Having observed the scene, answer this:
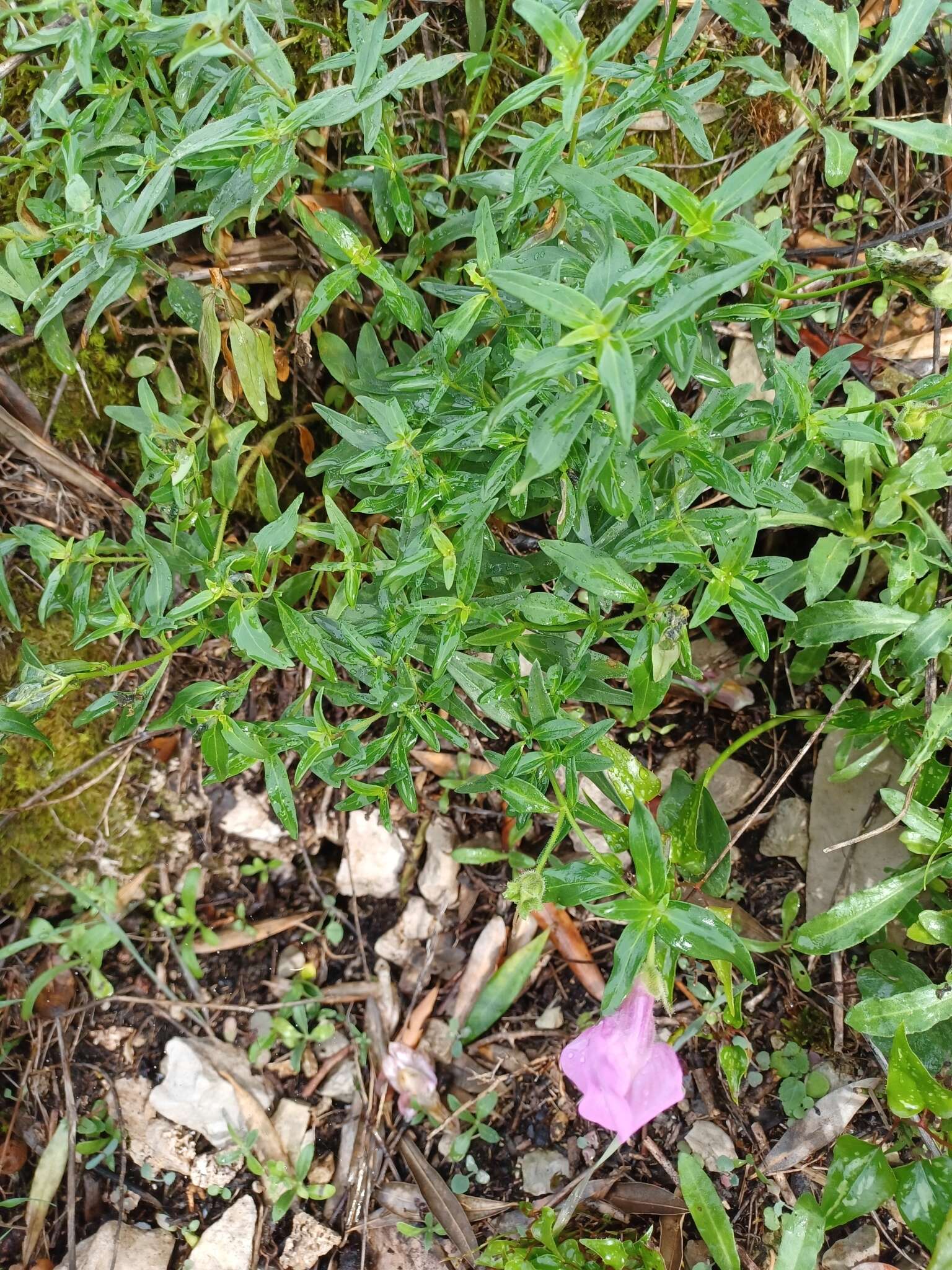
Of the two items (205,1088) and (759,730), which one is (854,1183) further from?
(205,1088)

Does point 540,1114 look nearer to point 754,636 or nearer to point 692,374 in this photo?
point 754,636

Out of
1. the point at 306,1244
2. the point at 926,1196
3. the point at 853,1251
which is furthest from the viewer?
the point at 306,1244

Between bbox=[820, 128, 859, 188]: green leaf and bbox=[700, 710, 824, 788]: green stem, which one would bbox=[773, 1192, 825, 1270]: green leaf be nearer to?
bbox=[700, 710, 824, 788]: green stem

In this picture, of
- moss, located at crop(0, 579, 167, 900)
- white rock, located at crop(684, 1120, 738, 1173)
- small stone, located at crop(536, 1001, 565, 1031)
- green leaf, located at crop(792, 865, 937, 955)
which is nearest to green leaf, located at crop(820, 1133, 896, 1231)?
white rock, located at crop(684, 1120, 738, 1173)

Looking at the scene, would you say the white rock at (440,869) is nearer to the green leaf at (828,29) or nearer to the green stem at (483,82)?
the green stem at (483,82)

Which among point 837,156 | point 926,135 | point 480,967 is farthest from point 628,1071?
point 926,135

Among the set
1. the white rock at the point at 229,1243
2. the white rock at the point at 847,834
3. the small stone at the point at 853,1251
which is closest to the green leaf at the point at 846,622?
the white rock at the point at 847,834
